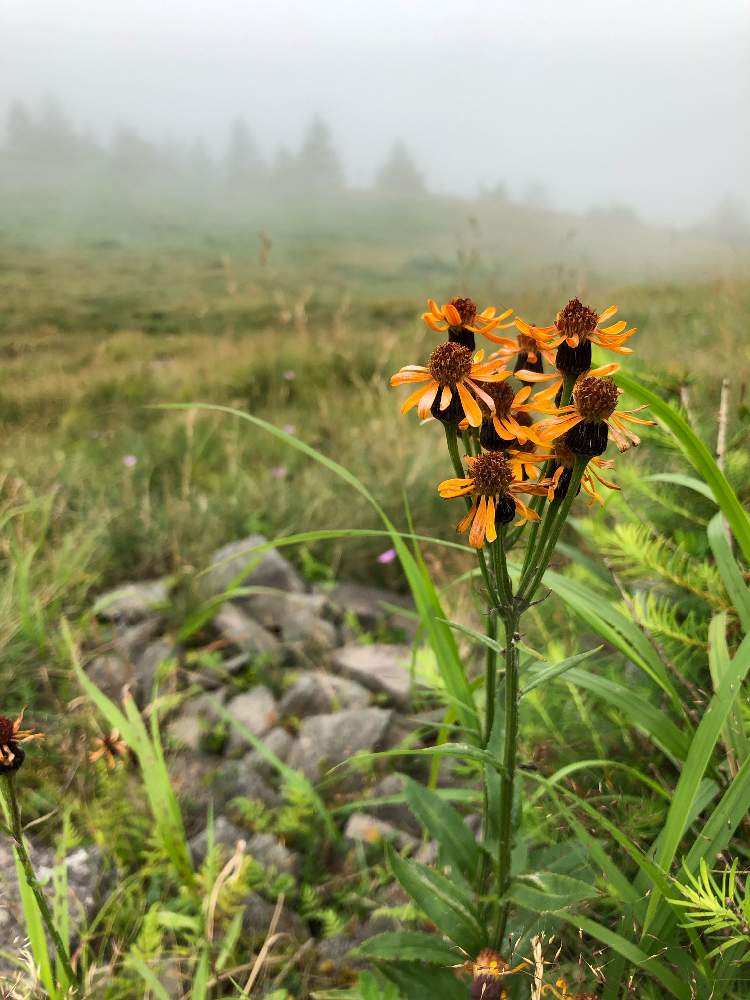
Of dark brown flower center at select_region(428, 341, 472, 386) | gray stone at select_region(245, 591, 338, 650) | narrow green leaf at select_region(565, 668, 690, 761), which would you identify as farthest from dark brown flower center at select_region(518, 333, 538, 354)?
gray stone at select_region(245, 591, 338, 650)

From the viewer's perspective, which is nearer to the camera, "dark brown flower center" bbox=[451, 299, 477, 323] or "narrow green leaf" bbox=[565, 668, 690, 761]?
"dark brown flower center" bbox=[451, 299, 477, 323]

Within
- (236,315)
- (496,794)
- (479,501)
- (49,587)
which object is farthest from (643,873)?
(236,315)

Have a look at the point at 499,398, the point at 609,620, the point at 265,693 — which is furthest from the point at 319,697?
the point at 499,398

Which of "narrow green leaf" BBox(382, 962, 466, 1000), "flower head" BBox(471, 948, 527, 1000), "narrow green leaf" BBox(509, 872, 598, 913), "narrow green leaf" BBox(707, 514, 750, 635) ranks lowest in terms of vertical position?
"narrow green leaf" BBox(382, 962, 466, 1000)

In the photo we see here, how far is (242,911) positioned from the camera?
1444 millimetres

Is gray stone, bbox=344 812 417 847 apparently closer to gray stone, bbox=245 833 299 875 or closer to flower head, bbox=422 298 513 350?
gray stone, bbox=245 833 299 875

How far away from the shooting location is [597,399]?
726 millimetres

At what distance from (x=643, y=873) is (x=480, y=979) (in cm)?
31

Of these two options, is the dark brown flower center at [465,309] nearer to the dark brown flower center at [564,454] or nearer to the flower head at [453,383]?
the flower head at [453,383]

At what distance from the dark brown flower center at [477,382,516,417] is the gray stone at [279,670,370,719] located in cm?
147

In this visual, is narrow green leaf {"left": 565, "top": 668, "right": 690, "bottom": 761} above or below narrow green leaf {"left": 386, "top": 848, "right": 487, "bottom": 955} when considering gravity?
above

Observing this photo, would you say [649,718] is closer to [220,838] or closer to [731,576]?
[731,576]

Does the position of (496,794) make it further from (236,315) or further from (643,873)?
(236,315)

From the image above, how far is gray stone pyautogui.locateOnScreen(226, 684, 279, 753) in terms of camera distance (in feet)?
6.39
